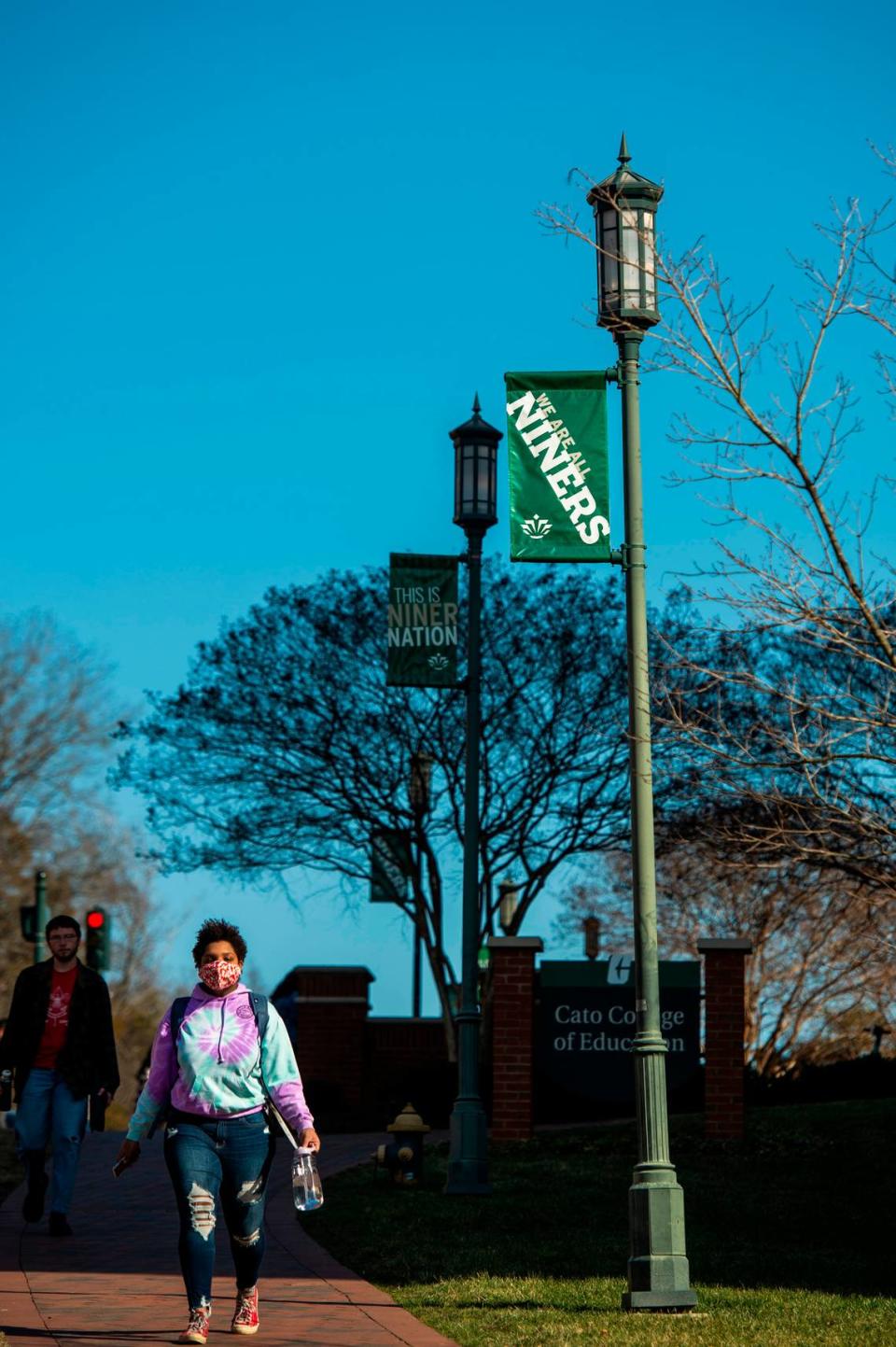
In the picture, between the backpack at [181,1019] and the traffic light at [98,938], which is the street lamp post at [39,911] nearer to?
the traffic light at [98,938]

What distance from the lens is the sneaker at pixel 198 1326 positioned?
683 cm

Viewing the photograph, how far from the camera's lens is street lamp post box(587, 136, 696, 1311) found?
8578mm

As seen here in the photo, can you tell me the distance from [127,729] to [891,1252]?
20.5 meters

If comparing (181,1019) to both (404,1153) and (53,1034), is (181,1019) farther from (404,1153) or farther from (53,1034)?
(404,1153)

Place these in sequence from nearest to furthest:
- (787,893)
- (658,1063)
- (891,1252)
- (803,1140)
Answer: (658,1063)
(891,1252)
(803,1140)
(787,893)

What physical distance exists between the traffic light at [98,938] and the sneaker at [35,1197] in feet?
34.6

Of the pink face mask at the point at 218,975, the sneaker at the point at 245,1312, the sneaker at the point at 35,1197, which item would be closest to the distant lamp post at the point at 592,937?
the sneaker at the point at 35,1197

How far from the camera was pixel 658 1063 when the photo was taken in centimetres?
893

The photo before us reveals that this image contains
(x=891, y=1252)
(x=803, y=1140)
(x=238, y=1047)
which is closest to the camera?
(x=238, y=1047)

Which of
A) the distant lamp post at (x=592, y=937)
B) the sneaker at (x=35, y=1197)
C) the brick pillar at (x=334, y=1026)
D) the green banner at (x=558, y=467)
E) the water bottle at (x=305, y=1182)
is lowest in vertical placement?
the sneaker at (x=35, y=1197)

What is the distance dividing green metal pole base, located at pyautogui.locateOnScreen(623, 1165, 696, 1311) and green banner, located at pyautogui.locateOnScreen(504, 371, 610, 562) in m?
3.24

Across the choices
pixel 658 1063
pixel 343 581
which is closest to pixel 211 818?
pixel 343 581

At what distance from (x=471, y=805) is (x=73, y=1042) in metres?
5.39

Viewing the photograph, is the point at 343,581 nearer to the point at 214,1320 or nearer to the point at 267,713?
the point at 267,713
